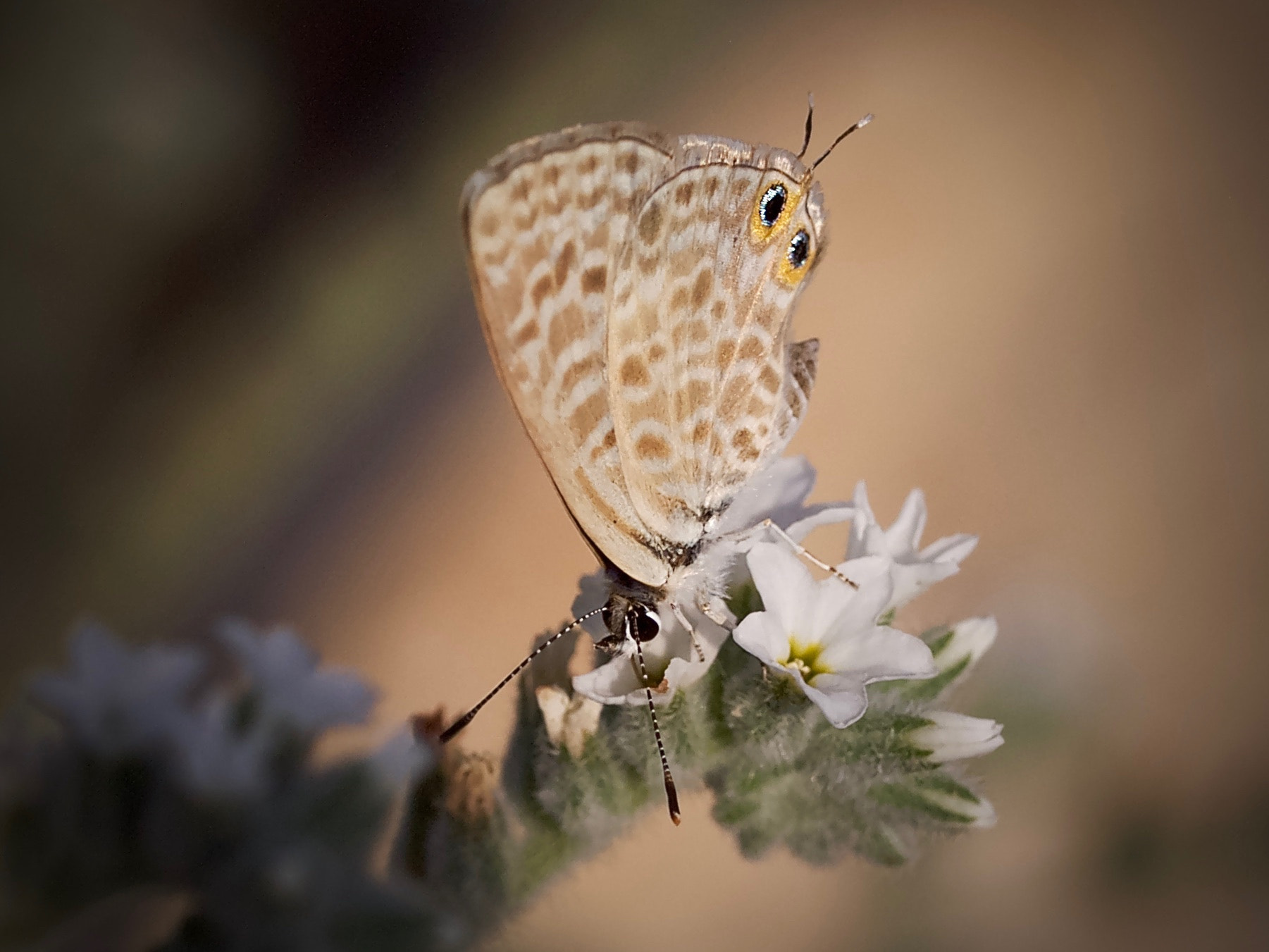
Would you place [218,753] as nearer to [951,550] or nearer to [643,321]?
[643,321]

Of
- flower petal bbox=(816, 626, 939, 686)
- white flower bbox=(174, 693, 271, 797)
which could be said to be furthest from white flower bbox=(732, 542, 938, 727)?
white flower bbox=(174, 693, 271, 797)

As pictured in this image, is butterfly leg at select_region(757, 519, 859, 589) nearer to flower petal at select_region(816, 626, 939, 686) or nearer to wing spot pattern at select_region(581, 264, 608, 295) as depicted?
flower petal at select_region(816, 626, 939, 686)

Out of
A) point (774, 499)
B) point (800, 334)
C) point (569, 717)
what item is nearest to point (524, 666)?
point (569, 717)

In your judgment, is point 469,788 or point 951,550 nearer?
point 469,788

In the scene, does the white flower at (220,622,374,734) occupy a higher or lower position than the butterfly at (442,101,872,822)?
lower

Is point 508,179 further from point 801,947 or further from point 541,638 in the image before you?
point 801,947

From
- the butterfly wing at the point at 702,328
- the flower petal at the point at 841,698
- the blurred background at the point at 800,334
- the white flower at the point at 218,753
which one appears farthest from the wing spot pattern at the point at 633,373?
the blurred background at the point at 800,334

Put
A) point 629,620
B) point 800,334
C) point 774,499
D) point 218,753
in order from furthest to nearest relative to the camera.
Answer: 1. point 800,334
2. point 774,499
3. point 629,620
4. point 218,753
